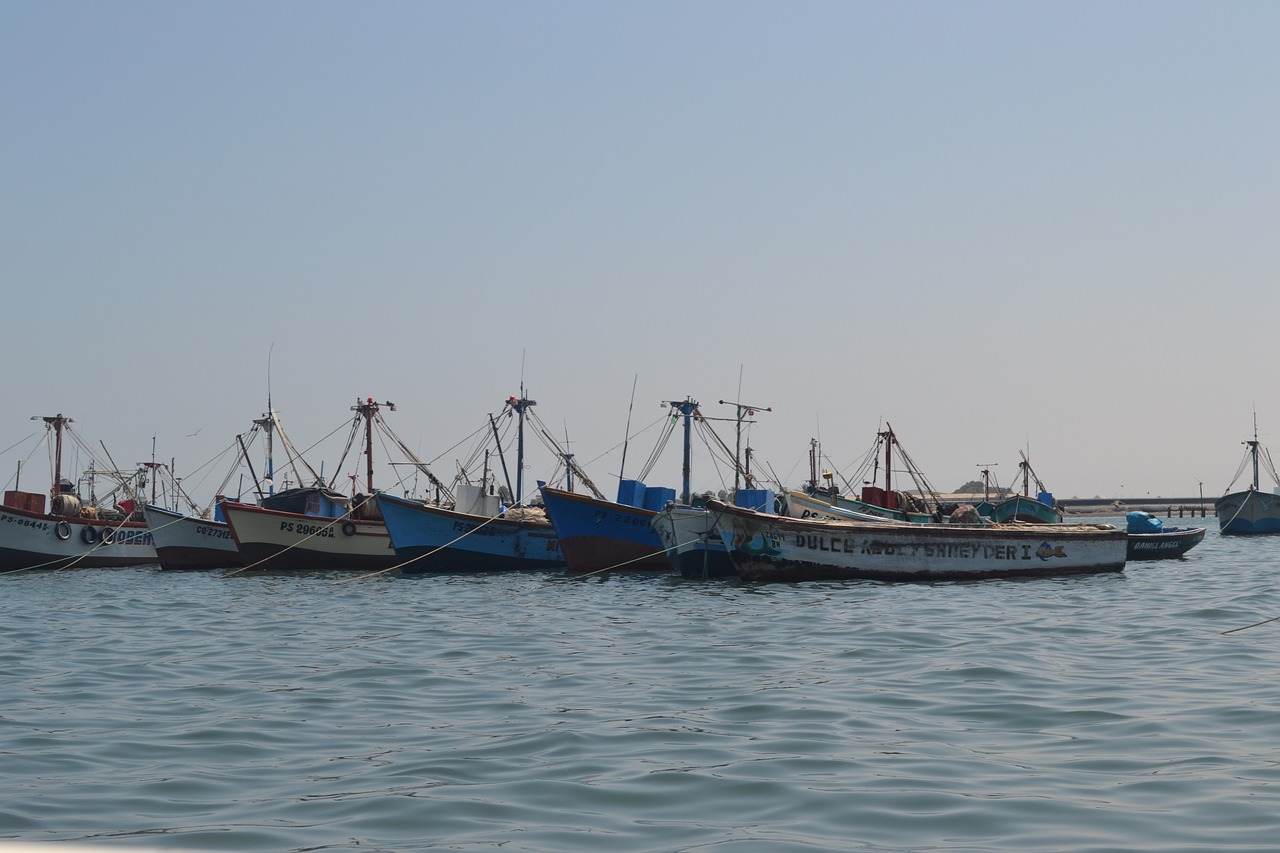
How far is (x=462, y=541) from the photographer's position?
36.2m

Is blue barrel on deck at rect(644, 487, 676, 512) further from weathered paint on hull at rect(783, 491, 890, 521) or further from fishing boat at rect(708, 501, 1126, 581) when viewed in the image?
fishing boat at rect(708, 501, 1126, 581)

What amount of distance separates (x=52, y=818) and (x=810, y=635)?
11.0 meters

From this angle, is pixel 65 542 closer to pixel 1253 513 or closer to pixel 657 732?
pixel 657 732

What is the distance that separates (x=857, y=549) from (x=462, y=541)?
1348cm

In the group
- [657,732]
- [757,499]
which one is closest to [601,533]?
[757,499]

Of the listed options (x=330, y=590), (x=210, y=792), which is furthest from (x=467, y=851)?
(x=330, y=590)

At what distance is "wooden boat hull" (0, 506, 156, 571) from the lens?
41531 millimetres

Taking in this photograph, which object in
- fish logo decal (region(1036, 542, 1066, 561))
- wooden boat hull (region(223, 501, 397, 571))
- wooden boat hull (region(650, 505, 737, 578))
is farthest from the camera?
wooden boat hull (region(223, 501, 397, 571))

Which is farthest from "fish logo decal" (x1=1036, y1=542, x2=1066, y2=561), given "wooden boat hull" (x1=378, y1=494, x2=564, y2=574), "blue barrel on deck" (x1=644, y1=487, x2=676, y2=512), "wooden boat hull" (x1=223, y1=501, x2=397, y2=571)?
"wooden boat hull" (x1=223, y1=501, x2=397, y2=571)

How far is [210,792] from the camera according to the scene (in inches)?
328

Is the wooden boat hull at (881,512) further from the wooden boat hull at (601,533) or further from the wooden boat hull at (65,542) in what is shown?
the wooden boat hull at (65,542)

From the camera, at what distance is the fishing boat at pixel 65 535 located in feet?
137

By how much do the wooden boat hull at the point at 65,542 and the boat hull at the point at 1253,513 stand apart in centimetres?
5699

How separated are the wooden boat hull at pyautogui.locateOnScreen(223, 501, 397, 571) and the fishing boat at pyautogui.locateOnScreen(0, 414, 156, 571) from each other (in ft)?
29.3
